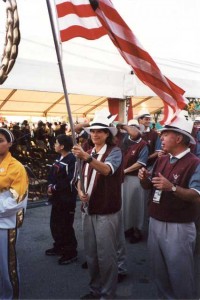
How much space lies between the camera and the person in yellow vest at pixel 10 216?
108 inches

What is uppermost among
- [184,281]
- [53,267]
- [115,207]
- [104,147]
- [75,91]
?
[75,91]

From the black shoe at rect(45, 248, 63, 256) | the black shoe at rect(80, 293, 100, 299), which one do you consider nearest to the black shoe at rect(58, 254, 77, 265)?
the black shoe at rect(45, 248, 63, 256)

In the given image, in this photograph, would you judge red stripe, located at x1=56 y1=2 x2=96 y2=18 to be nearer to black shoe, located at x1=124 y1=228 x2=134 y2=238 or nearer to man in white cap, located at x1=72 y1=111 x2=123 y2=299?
man in white cap, located at x1=72 y1=111 x2=123 y2=299

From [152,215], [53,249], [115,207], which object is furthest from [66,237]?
[152,215]

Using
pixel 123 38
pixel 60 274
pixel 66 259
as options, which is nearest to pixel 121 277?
pixel 60 274

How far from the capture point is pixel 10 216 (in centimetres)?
278

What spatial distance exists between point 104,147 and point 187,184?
916 mm

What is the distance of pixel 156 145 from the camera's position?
592 cm

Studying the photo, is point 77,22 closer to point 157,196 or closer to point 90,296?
point 157,196

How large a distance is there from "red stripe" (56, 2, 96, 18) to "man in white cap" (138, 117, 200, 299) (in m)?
1.37

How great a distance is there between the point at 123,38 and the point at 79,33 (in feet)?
1.42

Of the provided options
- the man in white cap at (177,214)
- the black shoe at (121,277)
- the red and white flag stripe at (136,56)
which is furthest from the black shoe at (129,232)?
the red and white flag stripe at (136,56)

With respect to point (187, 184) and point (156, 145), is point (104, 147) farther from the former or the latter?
point (156, 145)

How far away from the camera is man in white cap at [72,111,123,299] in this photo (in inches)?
115
